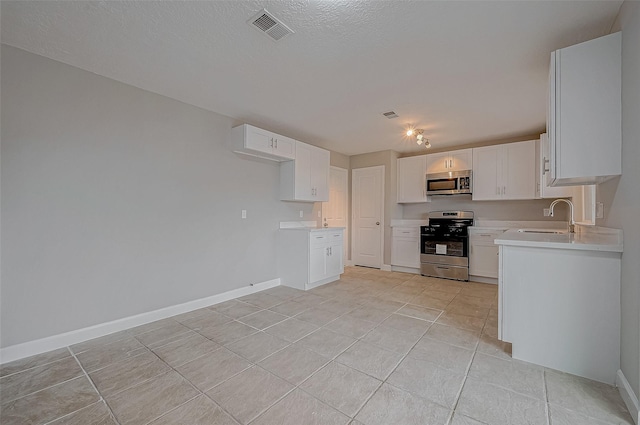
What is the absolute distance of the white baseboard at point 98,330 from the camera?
213 centimetres

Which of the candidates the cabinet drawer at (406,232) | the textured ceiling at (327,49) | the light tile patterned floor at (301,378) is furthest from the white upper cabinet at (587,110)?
the cabinet drawer at (406,232)

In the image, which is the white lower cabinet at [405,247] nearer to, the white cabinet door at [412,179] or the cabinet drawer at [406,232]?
the cabinet drawer at [406,232]

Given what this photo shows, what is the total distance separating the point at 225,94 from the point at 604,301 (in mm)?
3763

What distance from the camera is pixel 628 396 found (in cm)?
154

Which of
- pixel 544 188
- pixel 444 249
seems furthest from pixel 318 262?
pixel 544 188

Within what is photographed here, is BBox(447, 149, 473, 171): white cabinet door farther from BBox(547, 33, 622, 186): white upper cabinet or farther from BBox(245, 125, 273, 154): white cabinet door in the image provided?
BBox(245, 125, 273, 154): white cabinet door

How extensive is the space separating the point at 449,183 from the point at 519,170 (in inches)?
40.6

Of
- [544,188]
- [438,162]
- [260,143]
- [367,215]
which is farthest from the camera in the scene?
[367,215]

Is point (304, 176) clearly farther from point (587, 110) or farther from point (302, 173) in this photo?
point (587, 110)

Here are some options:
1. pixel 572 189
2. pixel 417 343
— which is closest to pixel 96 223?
pixel 417 343

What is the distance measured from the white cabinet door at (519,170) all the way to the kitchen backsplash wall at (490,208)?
1.14 feet

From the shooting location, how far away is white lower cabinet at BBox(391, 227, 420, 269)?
514cm

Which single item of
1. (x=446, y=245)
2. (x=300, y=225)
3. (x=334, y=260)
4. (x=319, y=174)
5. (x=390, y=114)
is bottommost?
(x=334, y=260)

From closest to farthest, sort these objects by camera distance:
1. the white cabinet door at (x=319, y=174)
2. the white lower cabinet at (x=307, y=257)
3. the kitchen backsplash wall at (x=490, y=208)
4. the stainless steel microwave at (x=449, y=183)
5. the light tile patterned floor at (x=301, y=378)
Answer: the light tile patterned floor at (x=301, y=378) → the white lower cabinet at (x=307, y=257) → the kitchen backsplash wall at (x=490, y=208) → the white cabinet door at (x=319, y=174) → the stainless steel microwave at (x=449, y=183)
